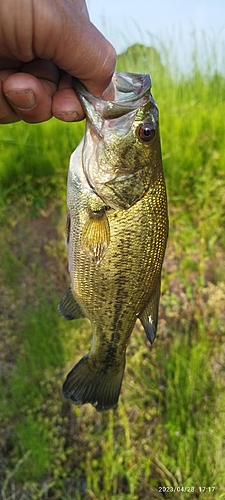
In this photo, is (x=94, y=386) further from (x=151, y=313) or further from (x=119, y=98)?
(x=119, y=98)

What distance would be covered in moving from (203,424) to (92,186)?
1450mm

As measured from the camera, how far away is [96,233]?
3.99ft

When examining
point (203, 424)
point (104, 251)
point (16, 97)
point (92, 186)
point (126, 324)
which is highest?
point (16, 97)

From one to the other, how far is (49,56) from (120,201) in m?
0.45

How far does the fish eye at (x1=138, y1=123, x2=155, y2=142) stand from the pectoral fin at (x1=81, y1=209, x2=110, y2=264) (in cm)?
25

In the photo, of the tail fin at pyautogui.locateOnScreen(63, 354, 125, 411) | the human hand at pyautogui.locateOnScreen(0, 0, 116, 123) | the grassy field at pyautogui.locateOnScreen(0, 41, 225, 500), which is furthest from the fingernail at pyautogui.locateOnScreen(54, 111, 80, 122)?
the grassy field at pyautogui.locateOnScreen(0, 41, 225, 500)

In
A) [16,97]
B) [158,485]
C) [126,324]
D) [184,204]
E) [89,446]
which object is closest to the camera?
[16,97]

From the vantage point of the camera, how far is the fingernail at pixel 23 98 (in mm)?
1213

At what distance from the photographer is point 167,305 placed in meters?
2.70

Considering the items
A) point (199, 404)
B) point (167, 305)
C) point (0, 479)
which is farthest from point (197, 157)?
point (0, 479)

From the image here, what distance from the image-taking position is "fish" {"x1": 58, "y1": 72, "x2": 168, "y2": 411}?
1.18 m

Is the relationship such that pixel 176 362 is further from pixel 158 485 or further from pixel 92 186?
pixel 92 186

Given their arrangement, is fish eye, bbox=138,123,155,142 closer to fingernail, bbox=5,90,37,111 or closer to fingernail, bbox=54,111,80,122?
fingernail, bbox=54,111,80,122

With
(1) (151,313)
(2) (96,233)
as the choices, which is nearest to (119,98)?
(2) (96,233)
